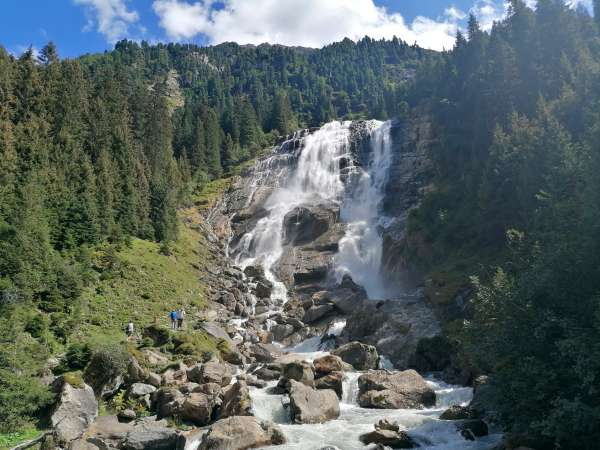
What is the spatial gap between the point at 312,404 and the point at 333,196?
62.0 metres

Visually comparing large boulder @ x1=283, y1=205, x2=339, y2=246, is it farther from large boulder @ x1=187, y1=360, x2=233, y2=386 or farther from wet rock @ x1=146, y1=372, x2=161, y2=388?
wet rock @ x1=146, y1=372, x2=161, y2=388

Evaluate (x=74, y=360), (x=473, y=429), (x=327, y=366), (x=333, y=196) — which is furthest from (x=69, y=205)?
(x=333, y=196)

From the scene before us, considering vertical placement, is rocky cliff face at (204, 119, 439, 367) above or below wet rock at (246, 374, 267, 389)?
above

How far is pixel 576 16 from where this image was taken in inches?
2771

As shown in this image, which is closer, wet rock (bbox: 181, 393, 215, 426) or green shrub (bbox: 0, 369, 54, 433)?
green shrub (bbox: 0, 369, 54, 433)

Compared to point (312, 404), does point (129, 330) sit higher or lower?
higher

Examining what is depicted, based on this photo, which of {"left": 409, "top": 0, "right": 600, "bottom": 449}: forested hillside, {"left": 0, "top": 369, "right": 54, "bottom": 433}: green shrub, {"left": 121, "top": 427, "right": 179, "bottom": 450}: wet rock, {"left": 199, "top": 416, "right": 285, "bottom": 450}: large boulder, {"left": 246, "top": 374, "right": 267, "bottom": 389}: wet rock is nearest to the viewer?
{"left": 409, "top": 0, "right": 600, "bottom": 449}: forested hillside

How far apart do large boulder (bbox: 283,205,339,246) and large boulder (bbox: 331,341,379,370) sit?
3833 cm

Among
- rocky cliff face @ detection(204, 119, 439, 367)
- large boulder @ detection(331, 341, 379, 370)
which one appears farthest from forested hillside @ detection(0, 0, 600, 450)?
large boulder @ detection(331, 341, 379, 370)

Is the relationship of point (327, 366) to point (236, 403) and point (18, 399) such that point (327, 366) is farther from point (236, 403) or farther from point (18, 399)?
point (18, 399)

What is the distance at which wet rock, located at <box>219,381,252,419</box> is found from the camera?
2403 cm

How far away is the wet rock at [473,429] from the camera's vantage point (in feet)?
69.5

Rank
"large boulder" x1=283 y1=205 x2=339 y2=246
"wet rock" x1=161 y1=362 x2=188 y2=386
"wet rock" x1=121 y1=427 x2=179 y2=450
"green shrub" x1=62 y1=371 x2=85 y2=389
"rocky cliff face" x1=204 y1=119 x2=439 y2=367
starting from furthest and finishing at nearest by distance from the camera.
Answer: "large boulder" x1=283 y1=205 x2=339 y2=246 < "rocky cliff face" x1=204 y1=119 x2=439 y2=367 < "wet rock" x1=161 y1=362 x2=188 y2=386 < "green shrub" x1=62 y1=371 x2=85 y2=389 < "wet rock" x1=121 y1=427 x2=179 y2=450

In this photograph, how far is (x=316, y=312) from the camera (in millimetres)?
50469
